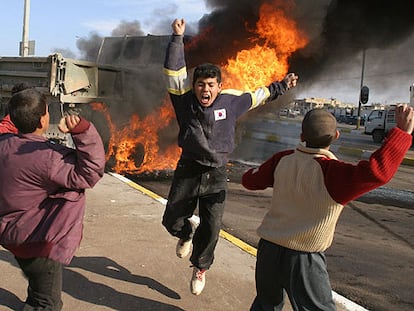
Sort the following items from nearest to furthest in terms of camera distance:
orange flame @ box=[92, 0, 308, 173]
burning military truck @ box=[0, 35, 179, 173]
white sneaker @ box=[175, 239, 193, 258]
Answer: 1. white sneaker @ box=[175, 239, 193, 258]
2. burning military truck @ box=[0, 35, 179, 173]
3. orange flame @ box=[92, 0, 308, 173]

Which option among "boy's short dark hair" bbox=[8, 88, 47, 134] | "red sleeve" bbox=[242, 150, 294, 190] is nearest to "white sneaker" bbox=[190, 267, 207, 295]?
"red sleeve" bbox=[242, 150, 294, 190]

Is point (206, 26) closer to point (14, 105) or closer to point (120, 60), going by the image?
point (120, 60)

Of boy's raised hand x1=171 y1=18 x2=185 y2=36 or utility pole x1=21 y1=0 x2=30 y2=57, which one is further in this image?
utility pole x1=21 y1=0 x2=30 y2=57

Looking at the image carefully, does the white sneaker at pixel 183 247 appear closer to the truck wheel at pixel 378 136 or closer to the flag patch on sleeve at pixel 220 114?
the flag patch on sleeve at pixel 220 114

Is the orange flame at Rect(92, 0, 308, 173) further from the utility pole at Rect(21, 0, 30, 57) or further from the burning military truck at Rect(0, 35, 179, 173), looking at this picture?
the utility pole at Rect(21, 0, 30, 57)

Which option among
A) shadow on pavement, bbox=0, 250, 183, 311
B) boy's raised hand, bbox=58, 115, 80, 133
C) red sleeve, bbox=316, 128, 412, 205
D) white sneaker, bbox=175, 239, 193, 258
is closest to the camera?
red sleeve, bbox=316, 128, 412, 205

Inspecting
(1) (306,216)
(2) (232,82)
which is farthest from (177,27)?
(2) (232,82)

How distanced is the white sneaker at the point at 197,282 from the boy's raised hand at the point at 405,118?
6.23 ft

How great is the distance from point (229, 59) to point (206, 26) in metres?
1.92

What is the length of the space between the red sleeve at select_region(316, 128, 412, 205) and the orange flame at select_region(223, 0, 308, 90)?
7039 mm

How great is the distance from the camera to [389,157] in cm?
207

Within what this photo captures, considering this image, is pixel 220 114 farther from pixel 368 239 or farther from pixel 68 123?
pixel 368 239

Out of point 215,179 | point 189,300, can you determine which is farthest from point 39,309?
point 215,179

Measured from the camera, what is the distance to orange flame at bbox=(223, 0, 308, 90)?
30.8ft
